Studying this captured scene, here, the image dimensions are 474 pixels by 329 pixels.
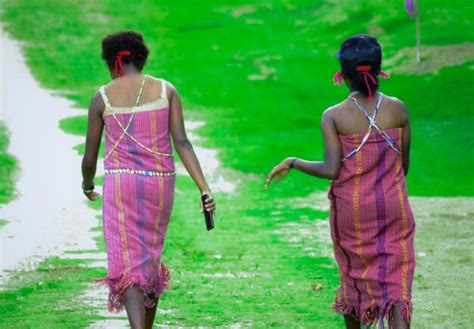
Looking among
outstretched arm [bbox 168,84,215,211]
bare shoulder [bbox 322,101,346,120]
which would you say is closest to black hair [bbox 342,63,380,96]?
bare shoulder [bbox 322,101,346,120]

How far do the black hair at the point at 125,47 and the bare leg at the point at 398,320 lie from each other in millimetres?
1845

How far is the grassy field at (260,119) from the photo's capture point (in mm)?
8523

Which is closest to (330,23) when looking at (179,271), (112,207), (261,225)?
(261,225)

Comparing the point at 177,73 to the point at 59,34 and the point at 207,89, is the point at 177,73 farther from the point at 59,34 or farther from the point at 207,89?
the point at 59,34

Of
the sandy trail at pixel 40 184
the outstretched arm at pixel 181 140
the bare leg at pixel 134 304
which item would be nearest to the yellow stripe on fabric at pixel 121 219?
the bare leg at pixel 134 304

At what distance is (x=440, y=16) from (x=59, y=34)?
27.2 feet

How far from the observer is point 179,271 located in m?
9.58

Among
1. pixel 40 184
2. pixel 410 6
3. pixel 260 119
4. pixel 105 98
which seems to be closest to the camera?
pixel 105 98

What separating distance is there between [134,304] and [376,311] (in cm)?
123

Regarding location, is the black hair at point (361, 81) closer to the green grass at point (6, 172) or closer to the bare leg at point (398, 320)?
the bare leg at point (398, 320)

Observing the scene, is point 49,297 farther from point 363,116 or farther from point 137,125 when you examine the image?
point 363,116

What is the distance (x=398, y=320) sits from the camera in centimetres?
580

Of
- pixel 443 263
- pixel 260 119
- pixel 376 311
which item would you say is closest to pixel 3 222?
pixel 443 263

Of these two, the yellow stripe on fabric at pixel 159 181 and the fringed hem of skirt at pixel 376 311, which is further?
the yellow stripe on fabric at pixel 159 181
